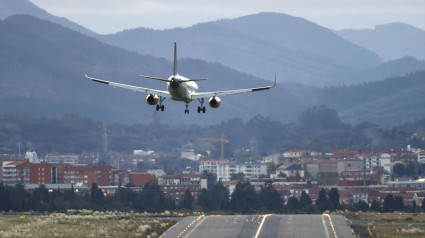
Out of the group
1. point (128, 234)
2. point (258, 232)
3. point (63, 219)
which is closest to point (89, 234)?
point (128, 234)

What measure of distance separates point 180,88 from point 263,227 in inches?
1648

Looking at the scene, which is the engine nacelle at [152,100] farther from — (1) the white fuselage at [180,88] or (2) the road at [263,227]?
(2) the road at [263,227]

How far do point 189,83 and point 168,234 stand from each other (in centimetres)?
3064

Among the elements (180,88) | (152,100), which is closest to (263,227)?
(152,100)

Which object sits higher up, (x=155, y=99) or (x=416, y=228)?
(x=155, y=99)

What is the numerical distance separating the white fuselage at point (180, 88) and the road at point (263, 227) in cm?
2711

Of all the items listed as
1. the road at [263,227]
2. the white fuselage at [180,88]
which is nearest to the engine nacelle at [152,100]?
the white fuselage at [180,88]

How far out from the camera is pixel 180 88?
11788cm

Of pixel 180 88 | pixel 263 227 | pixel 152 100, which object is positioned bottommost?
pixel 263 227

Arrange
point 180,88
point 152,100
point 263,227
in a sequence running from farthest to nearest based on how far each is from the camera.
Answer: point 263,227 → point 152,100 → point 180,88

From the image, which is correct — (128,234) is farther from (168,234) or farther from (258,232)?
(258,232)

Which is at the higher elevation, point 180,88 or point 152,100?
point 180,88

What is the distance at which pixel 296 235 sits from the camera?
143375mm

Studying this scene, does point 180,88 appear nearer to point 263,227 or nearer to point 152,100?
point 152,100
